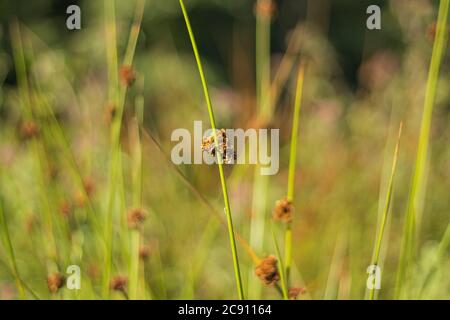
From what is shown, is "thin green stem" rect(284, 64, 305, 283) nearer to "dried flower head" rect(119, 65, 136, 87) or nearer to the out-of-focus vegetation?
the out-of-focus vegetation

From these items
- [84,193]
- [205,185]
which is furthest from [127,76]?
[205,185]

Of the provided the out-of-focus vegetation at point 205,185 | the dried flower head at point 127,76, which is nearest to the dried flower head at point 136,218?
the out-of-focus vegetation at point 205,185

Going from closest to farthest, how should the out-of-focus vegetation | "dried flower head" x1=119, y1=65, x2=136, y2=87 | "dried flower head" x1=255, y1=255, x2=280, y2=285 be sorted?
"dried flower head" x1=255, y1=255, x2=280, y2=285
"dried flower head" x1=119, y1=65, x2=136, y2=87
the out-of-focus vegetation

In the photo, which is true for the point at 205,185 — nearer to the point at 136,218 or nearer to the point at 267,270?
the point at 136,218

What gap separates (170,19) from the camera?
304 centimetres

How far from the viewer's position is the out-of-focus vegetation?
2.90 ft

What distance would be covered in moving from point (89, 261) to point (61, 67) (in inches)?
17.0

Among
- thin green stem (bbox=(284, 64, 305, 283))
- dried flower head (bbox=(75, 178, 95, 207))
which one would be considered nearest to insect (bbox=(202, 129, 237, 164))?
thin green stem (bbox=(284, 64, 305, 283))

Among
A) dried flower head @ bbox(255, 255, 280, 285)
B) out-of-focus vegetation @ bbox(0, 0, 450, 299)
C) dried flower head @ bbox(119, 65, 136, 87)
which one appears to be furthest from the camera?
out-of-focus vegetation @ bbox(0, 0, 450, 299)

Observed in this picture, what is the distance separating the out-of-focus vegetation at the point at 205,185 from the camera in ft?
2.90

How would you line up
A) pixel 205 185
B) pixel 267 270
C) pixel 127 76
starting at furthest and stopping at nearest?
pixel 205 185
pixel 127 76
pixel 267 270

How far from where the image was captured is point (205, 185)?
64.8 inches
